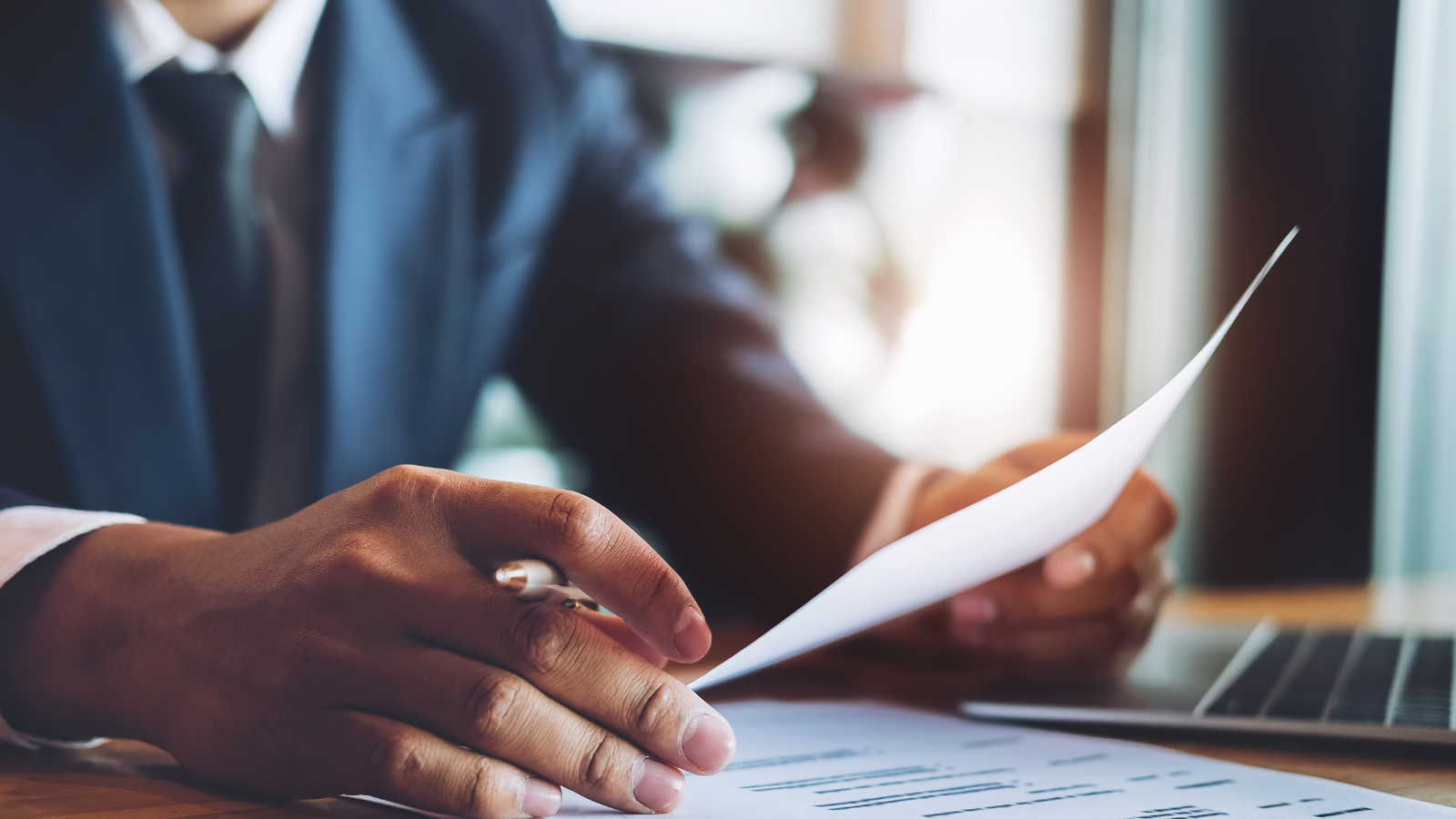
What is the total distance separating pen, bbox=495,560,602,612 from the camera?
0.26 meters

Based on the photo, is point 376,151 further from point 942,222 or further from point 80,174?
point 942,222

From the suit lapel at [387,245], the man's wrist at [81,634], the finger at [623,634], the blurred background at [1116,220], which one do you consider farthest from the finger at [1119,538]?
the blurred background at [1116,220]

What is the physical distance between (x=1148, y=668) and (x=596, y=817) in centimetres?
34

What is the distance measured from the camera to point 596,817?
0.90ft

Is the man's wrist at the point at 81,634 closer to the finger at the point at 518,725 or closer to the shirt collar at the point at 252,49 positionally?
the finger at the point at 518,725

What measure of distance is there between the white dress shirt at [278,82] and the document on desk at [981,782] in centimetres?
24

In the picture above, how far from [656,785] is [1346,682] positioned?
35 centimetres

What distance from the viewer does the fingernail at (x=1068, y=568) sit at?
→ 1.54ft

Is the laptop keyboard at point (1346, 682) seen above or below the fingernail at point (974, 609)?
below

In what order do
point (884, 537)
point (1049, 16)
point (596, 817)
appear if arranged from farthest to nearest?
point (1049, 16), point (884, 537), point (596, 817)

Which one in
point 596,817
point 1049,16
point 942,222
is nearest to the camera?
point 596,817

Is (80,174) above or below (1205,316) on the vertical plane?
above

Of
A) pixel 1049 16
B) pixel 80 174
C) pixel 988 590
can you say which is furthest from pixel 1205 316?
pixel 80 174

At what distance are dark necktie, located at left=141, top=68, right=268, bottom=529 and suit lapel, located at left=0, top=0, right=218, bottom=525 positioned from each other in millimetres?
46
